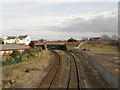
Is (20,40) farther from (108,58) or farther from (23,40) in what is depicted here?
(108,58)


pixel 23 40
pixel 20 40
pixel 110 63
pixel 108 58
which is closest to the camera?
pixel 110 63

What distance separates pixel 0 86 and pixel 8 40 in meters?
121

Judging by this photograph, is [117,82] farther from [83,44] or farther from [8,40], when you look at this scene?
[8,40]

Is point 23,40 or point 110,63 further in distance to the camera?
point 23,40

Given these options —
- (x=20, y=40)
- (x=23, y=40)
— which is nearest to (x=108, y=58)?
(x=23, y=40)

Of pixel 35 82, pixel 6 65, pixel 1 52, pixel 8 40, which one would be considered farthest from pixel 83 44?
pixel 35 82

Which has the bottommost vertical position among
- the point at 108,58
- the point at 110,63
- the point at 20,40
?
the point at 108,58

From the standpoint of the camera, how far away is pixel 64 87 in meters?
26.2

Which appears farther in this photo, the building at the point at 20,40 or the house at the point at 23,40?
the building at the point at 20,40

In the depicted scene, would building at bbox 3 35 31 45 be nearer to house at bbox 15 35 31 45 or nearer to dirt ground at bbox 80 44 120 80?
house at bbox 15 35 31 45

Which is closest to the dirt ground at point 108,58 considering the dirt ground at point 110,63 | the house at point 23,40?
the dirt ground at point 110,63

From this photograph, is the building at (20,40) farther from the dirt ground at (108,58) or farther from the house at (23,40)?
the dirt ground at (108,58)

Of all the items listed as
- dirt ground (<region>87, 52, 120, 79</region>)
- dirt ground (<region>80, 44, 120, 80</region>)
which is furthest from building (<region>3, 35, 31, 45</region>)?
dirt ground (<region>87, 52, 120, 79</region>)

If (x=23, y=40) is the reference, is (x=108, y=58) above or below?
below
